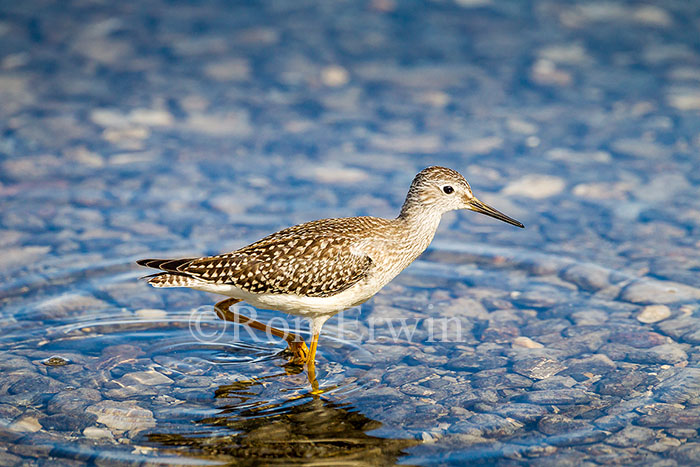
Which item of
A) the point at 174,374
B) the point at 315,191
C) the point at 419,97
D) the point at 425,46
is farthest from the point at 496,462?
the point at 425,46

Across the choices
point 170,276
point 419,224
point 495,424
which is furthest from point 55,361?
point 495,424

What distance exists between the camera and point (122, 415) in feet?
22.1

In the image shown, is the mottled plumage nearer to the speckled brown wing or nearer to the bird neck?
the speckled brown wing

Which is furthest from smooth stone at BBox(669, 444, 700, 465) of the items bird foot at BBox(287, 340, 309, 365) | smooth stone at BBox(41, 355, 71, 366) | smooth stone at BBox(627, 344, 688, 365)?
smooth stone at BBox(41, 355, 71, 366)

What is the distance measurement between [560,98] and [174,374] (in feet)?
27.9

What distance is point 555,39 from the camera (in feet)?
48.9

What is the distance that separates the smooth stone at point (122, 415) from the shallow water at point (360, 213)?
0.03m

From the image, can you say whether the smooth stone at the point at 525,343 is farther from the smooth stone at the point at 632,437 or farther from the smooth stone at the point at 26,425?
the smooth stone at the point at 26,425

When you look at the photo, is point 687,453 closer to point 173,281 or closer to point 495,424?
point 495,424

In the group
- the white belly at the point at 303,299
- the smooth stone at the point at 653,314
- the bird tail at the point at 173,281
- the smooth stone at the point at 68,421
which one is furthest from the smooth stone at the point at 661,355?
the smooth stone at the point at 68,421

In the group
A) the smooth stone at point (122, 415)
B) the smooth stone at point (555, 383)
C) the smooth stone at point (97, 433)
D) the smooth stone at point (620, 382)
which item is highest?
the smooth stone at point (620, 382)

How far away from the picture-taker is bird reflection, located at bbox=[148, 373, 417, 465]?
6.24 meters

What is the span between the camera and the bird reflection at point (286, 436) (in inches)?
246

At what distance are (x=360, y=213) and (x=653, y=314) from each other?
3.74 m
